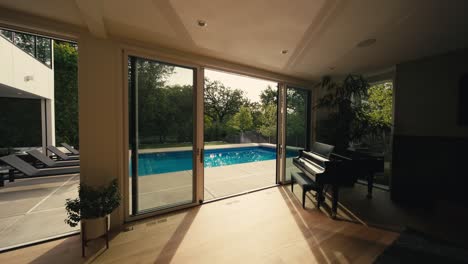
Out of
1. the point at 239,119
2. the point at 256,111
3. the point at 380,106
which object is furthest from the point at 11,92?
the point at 256,111

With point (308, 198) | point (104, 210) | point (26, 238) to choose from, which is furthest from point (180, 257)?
point (308, 198)

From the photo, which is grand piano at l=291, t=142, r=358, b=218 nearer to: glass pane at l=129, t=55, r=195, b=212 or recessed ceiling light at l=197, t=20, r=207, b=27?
glass pane at l=129, t=55, r=195, b=212

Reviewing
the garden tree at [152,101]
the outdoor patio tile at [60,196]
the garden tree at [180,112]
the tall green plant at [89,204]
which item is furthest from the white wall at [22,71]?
the tall green plant at [89,204]

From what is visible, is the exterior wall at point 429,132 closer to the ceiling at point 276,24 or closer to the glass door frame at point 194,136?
the ceiling at point 276,24

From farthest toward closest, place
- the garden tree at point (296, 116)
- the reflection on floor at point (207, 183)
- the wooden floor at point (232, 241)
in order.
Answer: the garden tree at point (296, 116)
the reflection on floor at point (207, 183)
the wooden floor at point (232, 241)

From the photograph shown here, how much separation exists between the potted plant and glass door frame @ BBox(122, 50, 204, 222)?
0.42 m

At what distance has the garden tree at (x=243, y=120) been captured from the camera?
13.8 m

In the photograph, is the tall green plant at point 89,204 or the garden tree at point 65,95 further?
the garden tree at point 65,95

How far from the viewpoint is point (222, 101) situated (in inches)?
603

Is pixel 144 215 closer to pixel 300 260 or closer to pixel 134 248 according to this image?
pixel 134 248

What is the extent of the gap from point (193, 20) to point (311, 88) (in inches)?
134

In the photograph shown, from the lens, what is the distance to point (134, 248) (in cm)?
194

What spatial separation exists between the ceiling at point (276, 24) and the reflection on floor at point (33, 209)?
246 centimetres

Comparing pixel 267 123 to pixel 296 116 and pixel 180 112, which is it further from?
pixel 180 112
